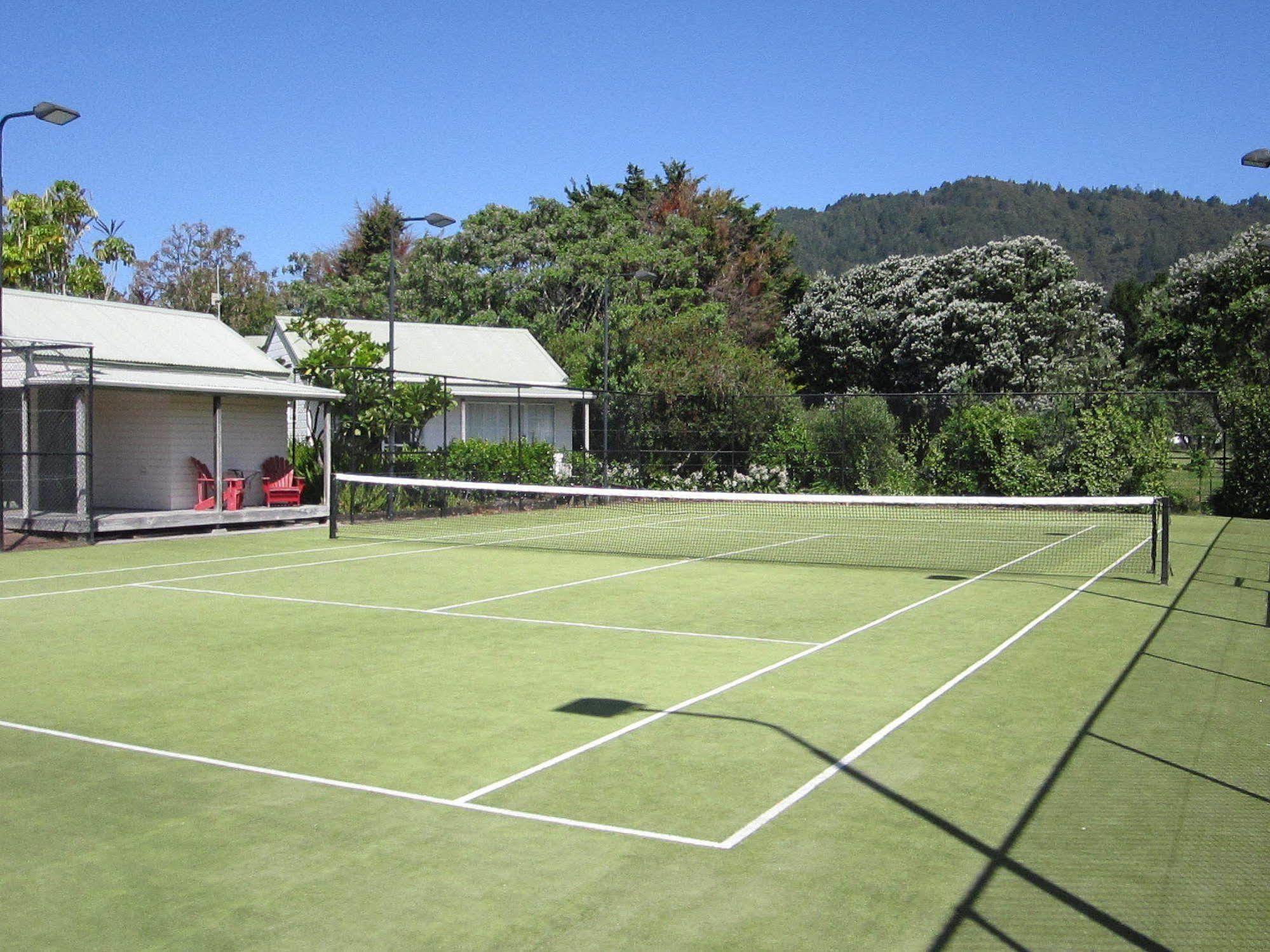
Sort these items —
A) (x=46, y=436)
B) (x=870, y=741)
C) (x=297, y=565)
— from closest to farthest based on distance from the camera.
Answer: (x=870, y=741), (x=297, y=565), (x=46, y=436)

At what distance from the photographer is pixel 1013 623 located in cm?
1214

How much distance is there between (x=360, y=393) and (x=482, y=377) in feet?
30.5

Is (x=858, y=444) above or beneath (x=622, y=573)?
above

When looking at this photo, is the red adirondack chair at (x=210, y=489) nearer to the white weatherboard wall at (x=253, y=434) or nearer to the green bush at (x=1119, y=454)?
the white weatherboard wall at (x=253, y=434)

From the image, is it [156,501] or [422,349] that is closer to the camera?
[156,501]

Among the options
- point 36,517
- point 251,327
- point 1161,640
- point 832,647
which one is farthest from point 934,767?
point 251,327

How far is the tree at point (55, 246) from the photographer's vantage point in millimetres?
41906

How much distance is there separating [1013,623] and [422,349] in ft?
84.1

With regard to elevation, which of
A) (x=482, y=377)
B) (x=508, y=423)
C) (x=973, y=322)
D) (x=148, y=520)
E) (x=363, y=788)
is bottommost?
(x=363, y=788)

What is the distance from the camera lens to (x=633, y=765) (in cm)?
700

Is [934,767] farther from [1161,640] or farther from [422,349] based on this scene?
[422,349]

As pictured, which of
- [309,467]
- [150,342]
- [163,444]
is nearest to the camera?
[163,444]

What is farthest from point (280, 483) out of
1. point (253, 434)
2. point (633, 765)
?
point (633, 765)

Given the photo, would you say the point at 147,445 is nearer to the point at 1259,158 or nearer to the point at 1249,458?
the point at 1259,158
